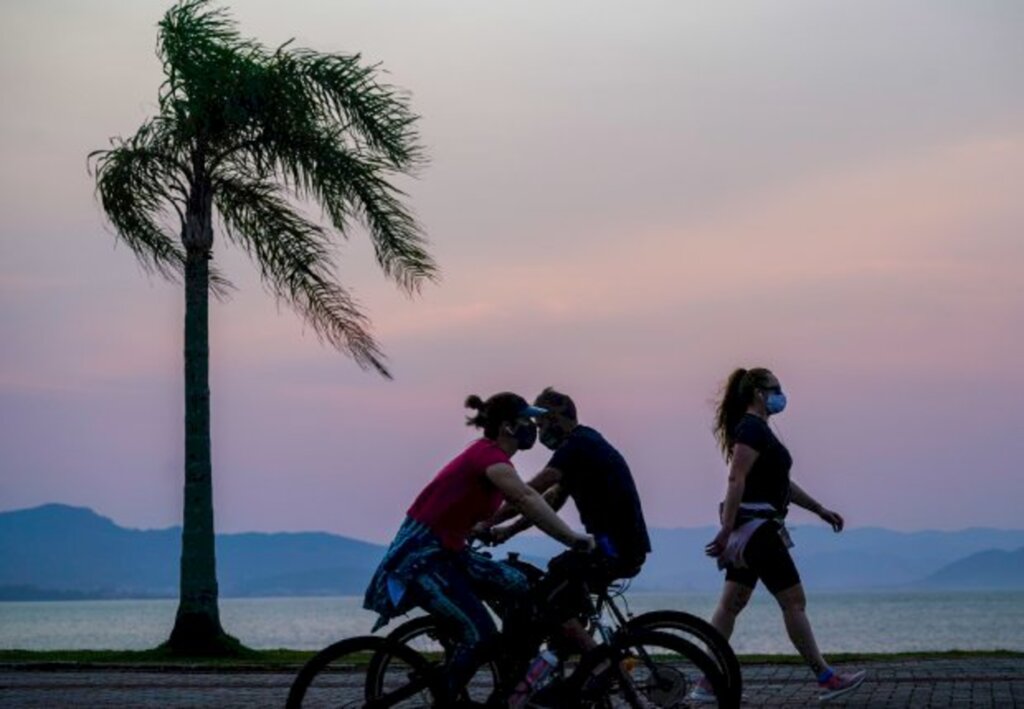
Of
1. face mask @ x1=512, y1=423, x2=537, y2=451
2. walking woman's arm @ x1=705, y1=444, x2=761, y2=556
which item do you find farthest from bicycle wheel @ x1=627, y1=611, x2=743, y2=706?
walking woman's arm @ x1=705, y1=444, x2=761, y2=556

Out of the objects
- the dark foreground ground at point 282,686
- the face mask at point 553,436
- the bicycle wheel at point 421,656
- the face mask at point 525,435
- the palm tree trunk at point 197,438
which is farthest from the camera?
the palm tree trunk at point 197,438

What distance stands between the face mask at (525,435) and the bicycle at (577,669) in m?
0.59

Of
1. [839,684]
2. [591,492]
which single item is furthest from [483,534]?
[839,684]

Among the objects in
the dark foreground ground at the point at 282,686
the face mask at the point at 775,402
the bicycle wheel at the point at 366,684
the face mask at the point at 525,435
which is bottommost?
the dark foreground ground at the point at 282,686

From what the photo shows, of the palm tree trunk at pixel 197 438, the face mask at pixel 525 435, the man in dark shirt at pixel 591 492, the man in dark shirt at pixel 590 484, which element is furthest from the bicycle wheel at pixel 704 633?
the palm tree trunk at pixel 197 438

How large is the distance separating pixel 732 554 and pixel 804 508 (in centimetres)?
117

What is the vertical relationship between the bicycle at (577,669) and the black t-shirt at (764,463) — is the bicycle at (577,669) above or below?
below

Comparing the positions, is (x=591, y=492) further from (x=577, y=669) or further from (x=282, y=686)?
(x=282, y=686)

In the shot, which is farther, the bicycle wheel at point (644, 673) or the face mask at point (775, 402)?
the face mask at point (775, 402)

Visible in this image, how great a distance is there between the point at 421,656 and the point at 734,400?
12.5 feet

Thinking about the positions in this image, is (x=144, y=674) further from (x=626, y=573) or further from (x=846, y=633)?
(x=846, y=633)

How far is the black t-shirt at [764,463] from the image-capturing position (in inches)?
491

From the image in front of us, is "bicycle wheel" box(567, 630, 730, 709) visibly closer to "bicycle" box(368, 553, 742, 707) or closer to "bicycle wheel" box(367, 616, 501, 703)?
"bicycle" box(368, 553, 742, 707)

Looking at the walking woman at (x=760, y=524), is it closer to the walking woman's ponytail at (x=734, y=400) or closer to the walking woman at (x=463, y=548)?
the walking woman's ponytail at (x=734, y=400)
